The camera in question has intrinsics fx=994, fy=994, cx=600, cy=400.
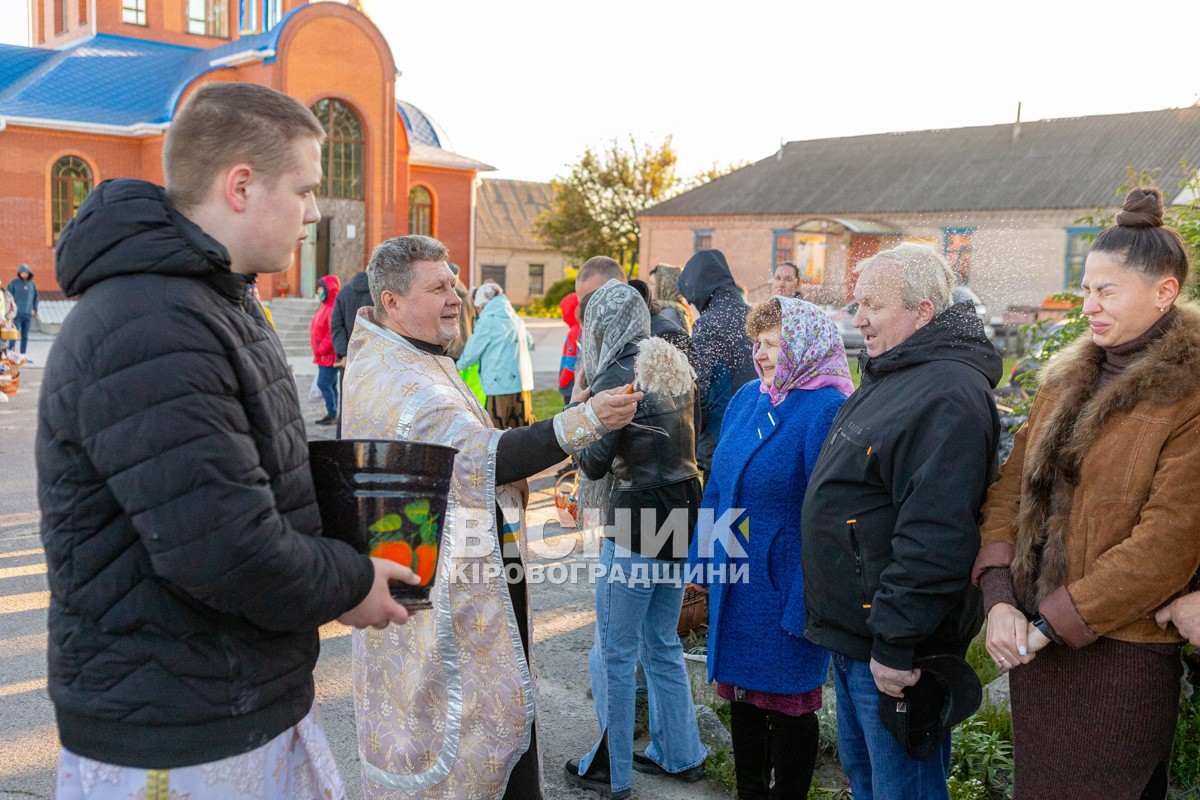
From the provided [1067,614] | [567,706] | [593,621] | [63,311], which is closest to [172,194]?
[1067,614]

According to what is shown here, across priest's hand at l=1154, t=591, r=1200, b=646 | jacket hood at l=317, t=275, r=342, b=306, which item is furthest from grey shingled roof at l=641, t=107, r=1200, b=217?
priest's hand at l=1154, t=591, r=1200, b=646

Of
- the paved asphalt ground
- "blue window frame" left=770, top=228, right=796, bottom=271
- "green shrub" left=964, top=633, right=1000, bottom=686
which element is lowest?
the paved asphalt ground

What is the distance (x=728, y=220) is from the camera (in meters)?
41.3

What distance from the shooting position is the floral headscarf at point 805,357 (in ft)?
12.3

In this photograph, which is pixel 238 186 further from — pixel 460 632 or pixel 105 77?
pixel 105 77

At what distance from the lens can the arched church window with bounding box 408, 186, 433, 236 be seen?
102 ft

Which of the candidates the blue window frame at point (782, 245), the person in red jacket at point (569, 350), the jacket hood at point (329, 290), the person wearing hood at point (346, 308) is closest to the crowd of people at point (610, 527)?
the person in red jacket at point (569, 350)

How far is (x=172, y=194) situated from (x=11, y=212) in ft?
93.6

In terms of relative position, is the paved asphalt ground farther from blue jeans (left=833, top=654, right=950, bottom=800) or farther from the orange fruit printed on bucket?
the orange fruit printed on bucket

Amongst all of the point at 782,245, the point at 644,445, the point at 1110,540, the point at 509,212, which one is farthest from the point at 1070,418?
the point at 509,212

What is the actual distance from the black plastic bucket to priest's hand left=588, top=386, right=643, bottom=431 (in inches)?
33.1

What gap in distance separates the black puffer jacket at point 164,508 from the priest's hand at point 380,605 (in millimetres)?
72

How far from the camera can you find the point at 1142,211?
8.88 feet

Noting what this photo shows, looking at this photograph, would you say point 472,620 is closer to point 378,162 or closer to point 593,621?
point 593,621
